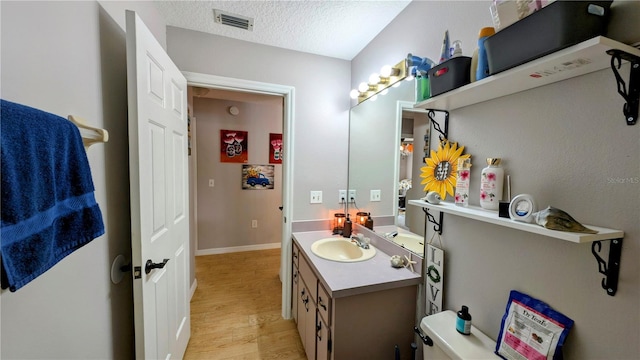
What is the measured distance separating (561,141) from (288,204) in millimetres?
1707

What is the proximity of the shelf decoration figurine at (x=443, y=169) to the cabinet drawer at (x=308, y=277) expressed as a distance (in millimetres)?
871

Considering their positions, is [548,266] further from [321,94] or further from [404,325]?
[321,94]

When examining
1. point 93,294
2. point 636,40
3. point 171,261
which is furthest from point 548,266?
point 171,261

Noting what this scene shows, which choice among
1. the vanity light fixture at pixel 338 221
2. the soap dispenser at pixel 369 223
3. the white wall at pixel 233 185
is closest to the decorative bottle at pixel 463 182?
the soap dispenser at pixel 369 223

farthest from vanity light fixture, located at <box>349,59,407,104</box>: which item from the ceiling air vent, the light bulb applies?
the ceiling air vent

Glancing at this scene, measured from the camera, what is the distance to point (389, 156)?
1700 millimetres

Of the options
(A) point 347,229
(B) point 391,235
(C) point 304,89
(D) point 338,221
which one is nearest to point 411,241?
(B) point 391,235

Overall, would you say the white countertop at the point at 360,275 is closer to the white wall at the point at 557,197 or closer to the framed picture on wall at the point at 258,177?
the white wall at the point at 557,197

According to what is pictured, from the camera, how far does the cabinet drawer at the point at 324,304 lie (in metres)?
1.22

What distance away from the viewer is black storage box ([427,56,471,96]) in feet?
2.96

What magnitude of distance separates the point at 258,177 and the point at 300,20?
2547 mm

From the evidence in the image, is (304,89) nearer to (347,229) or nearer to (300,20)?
(300,20)

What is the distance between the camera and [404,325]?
4.25 feet

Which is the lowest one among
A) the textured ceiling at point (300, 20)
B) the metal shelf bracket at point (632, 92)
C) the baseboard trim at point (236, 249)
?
the baseboard trim at point (236, 249)
